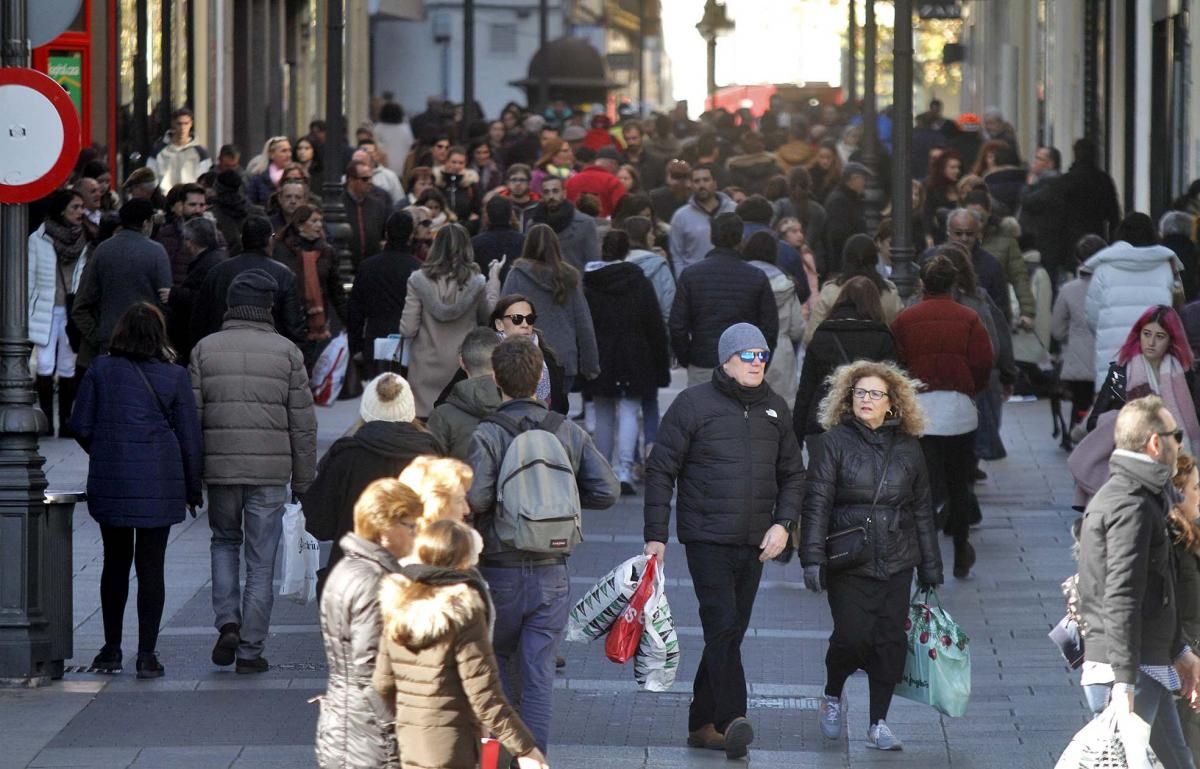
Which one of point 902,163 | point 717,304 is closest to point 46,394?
point 717,304

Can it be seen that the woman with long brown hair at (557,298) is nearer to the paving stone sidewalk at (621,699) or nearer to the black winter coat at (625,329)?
the black winter coat at (625,329)

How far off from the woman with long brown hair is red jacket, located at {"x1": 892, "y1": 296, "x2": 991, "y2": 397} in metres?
2.37

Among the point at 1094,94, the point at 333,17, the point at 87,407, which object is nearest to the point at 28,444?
Result: the point at 87,407

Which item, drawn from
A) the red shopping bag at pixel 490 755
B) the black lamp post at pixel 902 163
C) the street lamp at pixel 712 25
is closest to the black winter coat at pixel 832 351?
the black lamp post at pixel 902 163

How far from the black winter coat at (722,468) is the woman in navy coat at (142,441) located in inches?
87.8

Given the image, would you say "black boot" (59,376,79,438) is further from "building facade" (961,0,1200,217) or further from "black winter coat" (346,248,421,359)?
"building facade" (961,0,1200,217)

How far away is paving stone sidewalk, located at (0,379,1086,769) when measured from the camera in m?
8.69

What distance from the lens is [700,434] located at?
8.75m

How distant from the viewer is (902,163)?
14359mm

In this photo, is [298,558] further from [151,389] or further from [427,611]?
[427,611]

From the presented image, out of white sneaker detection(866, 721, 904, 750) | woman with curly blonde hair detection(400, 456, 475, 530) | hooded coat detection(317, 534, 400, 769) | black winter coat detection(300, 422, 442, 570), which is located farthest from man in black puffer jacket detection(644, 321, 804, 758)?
hooded coat detection(317, 534, 400, 769)

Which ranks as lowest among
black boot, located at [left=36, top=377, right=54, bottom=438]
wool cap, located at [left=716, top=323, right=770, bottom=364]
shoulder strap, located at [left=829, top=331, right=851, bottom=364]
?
black boot, located at [left=36, top=377, right=54, bottom=438]

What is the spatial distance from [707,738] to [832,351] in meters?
3.64

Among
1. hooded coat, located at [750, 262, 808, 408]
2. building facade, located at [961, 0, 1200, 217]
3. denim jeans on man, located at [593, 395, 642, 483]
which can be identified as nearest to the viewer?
hooded coat, located at [750, 262, 808, 408]
